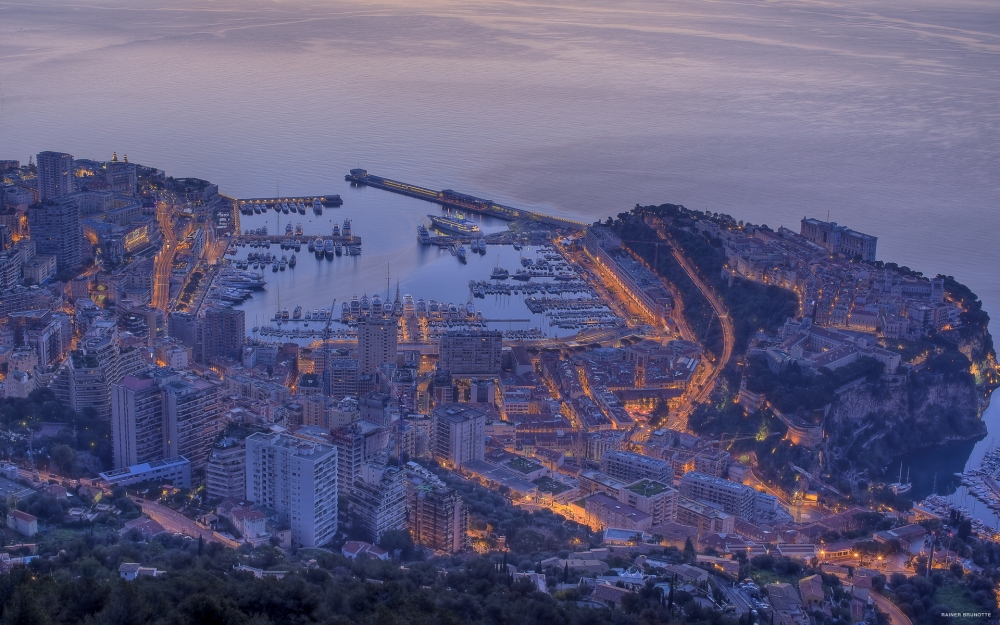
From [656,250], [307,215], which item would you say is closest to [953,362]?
[656,250]

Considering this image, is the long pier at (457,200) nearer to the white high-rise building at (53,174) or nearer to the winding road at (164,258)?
the winding road at (164,258)

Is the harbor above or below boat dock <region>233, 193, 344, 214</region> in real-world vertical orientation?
below

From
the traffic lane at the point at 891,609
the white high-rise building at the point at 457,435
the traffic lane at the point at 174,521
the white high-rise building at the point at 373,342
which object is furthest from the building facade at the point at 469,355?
the traffic lane at the point at 891,609

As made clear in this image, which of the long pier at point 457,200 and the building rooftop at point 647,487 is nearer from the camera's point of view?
the building rooftop at point 647,487

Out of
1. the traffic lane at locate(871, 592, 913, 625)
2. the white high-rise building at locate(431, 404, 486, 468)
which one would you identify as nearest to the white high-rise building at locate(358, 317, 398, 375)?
the white high-rise building at locate(431, 404, 486, 468)

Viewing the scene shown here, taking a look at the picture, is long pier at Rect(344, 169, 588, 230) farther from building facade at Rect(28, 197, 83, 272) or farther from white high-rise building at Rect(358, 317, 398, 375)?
white high-rise building at Rect(358, 317, 398, 375)

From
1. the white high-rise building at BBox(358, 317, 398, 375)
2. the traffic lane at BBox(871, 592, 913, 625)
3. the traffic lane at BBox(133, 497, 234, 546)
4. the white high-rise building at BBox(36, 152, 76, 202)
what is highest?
the white high-rise building at BBox(36, 152, 76, 202)

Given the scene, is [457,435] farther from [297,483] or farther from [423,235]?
[423,235]
